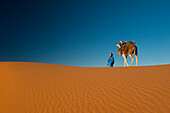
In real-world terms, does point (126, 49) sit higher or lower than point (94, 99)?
higher

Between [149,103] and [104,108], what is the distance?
3.80ft

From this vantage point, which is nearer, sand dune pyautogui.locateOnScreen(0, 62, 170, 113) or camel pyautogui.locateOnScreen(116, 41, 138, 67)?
sand dune pyautogui.locateOnScreen(0, 62, 170, 113)

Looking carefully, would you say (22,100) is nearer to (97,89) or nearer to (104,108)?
(97,89)

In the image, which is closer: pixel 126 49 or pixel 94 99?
pixel 94 99

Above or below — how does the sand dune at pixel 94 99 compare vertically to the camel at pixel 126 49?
below

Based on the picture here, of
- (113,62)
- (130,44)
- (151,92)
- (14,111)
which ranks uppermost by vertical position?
(130,44)

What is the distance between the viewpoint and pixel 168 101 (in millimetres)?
3057

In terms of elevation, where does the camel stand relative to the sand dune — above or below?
above

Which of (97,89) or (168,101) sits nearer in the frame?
(168,101)

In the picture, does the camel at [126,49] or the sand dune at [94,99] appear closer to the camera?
the sand dune at [94,99]

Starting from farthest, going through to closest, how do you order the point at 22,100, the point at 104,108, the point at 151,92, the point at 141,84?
the point at 22,100
the point at 141,84
the point at 151,92
the point at 104,108

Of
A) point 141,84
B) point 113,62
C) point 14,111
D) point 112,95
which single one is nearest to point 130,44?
point 113,62

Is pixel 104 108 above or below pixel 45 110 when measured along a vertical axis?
above

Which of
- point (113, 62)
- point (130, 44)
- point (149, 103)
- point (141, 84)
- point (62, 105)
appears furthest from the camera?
point (130, 44)
